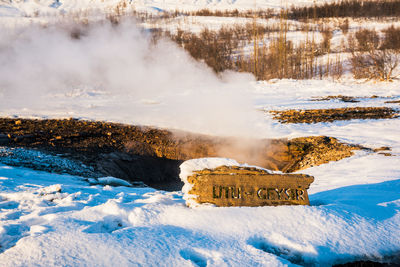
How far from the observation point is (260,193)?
2.65 meters

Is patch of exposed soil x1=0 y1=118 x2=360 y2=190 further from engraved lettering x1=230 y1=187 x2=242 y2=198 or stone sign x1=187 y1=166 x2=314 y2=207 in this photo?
engraved lettering x1=230 y1=187 x2=242 y2=198

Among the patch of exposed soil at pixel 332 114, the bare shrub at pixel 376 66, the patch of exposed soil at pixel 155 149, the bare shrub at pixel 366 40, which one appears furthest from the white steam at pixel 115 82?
the bare shrub at pixel 366 40

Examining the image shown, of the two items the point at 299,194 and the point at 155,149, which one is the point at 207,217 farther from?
the point at 155,149

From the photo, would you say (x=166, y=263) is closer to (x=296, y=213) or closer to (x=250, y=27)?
(x=296, y=213)

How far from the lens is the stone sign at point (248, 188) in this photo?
2625 mm

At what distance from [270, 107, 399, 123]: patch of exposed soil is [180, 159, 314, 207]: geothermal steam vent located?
21.0 ft

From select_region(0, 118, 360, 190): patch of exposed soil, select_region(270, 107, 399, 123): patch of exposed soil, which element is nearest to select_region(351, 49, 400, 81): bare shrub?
select_region(270, 107, 399, 123): patch of exposed soil

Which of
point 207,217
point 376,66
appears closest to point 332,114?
point 207,217

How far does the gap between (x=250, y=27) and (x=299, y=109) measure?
29392mm

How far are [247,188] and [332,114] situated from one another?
811 cm

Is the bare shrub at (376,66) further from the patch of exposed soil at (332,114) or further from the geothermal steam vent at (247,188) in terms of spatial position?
the geothermal steam vent at (247,188)

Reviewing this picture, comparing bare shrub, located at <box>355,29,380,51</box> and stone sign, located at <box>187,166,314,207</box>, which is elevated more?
bare shrub, located at <box>355,29,380,51</box>

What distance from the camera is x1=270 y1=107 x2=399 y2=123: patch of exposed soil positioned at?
8.84 m

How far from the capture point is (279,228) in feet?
7.29
